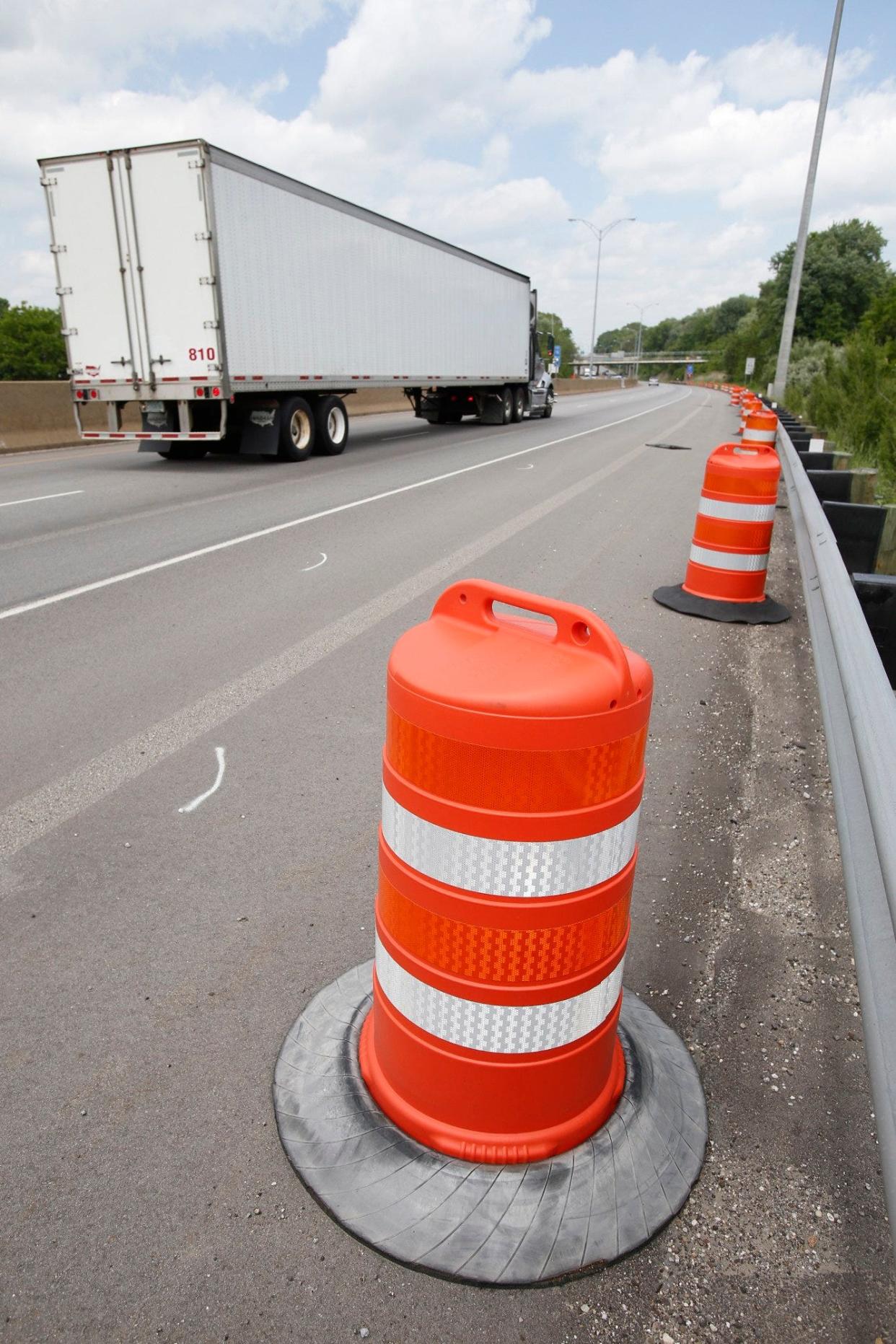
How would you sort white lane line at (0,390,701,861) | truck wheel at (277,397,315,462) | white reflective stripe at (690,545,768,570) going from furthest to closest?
1. truck wheel at (277,397,315,462)
2. white reflective stripe at (690,545,768,570)
3. white lane line at (0,390,701,861)

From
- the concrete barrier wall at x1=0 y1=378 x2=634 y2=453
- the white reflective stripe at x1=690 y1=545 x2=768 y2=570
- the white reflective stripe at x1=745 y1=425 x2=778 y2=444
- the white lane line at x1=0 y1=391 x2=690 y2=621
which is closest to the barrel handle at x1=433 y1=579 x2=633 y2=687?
the white reflective stripe at x1=690 y1=545 x2=768 y2=570

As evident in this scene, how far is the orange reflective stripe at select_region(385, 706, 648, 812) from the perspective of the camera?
1720 mm

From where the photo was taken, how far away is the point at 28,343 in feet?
307

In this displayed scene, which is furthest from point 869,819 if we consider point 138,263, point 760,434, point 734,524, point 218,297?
point 138,263

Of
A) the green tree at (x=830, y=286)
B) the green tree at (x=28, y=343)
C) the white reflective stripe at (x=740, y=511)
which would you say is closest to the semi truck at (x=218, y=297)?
the white reflective stripe at (x=740, y=511)

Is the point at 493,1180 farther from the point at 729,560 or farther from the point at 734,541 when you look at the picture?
the point at 729,560

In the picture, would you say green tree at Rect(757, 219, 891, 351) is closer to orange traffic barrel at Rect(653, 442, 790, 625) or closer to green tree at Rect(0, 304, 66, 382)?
green tree at Rect(0, 304, 66, 382)

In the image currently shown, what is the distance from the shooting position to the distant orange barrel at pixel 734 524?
247 inches

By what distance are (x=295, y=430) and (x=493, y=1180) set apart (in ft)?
49.7

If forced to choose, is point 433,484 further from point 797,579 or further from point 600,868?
point 600,868

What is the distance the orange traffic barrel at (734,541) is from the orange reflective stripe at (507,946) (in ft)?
16.1

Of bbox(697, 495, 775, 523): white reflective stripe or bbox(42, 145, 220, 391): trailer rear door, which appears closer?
bbox(697, 495, 775, 523): white reflective stripe

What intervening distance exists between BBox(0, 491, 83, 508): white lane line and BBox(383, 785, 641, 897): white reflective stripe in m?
10.6

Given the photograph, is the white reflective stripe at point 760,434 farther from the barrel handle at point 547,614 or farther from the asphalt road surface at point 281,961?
the barrel handle at point 547,614
